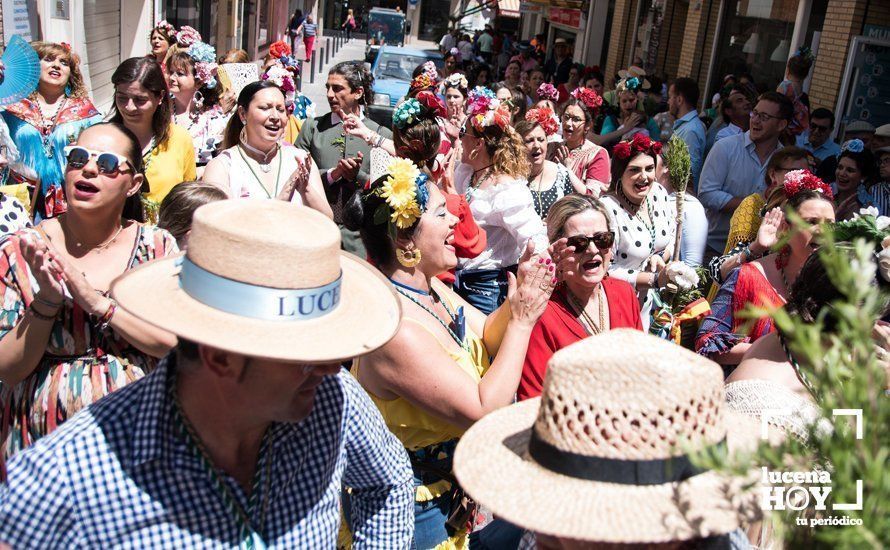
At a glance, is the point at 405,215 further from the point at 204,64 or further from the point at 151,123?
the point at 204,64

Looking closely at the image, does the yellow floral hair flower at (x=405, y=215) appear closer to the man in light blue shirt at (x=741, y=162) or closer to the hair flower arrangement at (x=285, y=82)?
the hair flower arrangement at (x=285, y=82)

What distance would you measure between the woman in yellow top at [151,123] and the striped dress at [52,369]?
2.09 metres

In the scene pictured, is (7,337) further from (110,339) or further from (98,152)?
(98,152)

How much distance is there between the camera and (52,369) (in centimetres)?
294

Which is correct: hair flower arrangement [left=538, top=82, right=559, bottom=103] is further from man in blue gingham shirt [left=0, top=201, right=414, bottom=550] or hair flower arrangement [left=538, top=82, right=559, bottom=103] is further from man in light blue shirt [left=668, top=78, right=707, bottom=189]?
man in blue gingham shirt [left=0, top=201, right=414, bottom=550]

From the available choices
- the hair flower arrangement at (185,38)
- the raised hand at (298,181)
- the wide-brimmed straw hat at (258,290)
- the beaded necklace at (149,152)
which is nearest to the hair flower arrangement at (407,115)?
the raised hand at (298,181)

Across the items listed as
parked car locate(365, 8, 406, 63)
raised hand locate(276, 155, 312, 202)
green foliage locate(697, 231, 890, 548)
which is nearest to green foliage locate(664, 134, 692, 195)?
raised hand locate(276, 155, 312, 202)

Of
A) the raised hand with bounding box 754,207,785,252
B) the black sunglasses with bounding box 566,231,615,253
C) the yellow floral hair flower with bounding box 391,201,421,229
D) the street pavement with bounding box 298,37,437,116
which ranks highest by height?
the yellow floral hair flower with bounding box 391,201,421,229

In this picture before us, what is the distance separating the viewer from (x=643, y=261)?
5.47 m

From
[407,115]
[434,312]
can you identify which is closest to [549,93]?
[407,115]

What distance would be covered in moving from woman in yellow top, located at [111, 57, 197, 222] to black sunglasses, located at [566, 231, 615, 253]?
244 centimetres

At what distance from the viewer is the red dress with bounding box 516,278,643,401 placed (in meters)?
3.52

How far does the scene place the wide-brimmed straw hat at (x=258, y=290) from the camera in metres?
1.87
